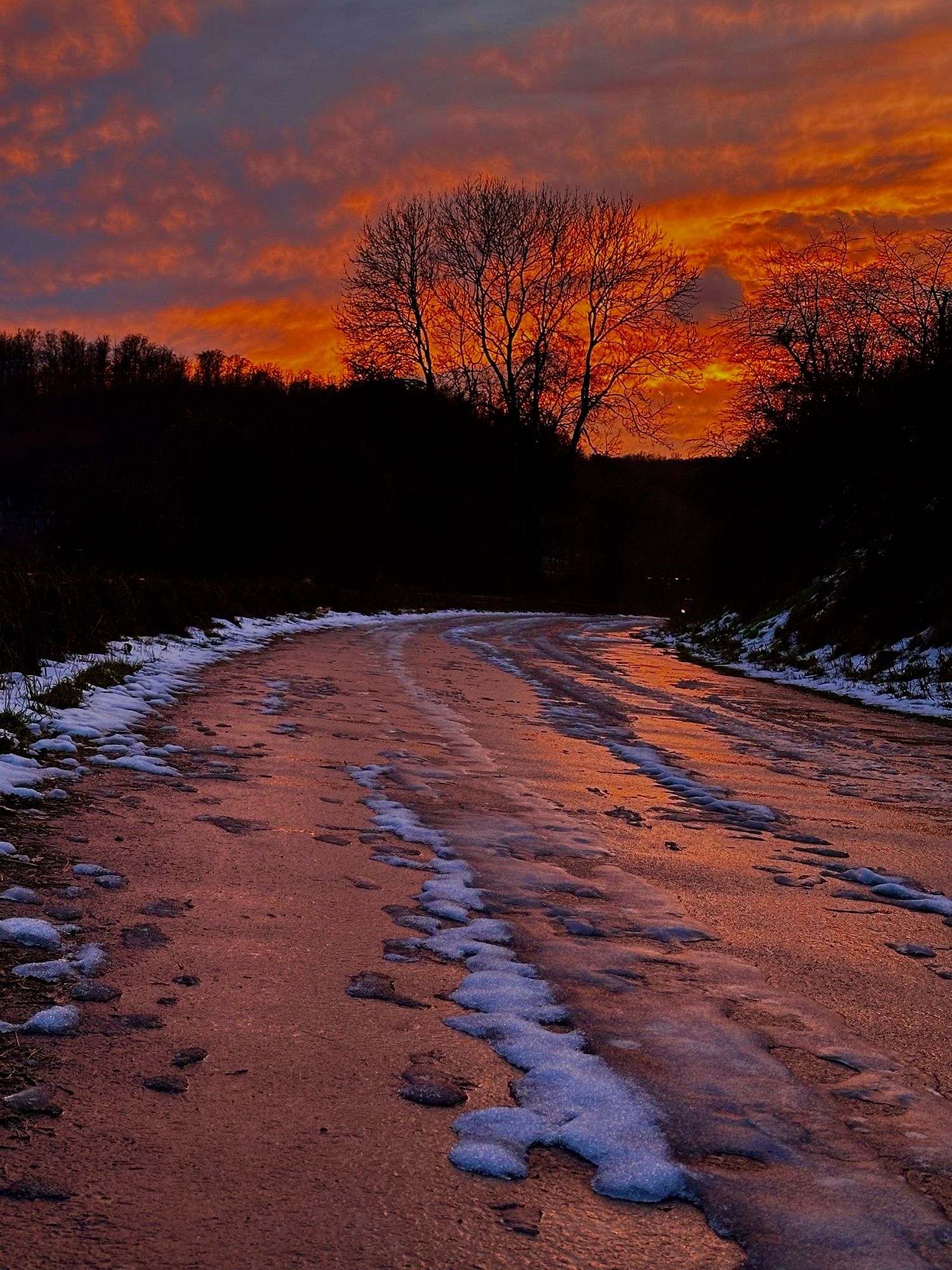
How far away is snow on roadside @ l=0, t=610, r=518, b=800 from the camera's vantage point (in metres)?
4.35

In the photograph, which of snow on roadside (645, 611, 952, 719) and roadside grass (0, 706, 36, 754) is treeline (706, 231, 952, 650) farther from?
roadside grass (0, 706, 36, 754)

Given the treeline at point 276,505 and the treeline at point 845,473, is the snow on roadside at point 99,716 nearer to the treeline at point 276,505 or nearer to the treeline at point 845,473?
the treeline at point 276,505

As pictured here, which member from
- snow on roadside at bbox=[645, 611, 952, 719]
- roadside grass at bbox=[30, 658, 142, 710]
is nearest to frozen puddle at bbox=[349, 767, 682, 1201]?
roadside grass at bbox=[30, 658, 142, 710]

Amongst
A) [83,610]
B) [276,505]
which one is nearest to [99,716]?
[83,610]

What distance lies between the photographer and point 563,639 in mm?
17828

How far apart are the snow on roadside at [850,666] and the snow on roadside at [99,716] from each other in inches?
259

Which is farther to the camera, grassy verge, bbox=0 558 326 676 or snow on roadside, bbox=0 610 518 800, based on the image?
grassy verge, bbox=0 558 326 676

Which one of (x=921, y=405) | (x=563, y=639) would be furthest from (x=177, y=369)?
(x=921, y=405)

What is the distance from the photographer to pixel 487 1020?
2254 mm

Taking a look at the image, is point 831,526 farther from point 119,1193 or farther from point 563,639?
point 119,1193

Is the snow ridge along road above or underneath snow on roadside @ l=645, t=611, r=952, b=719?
underneath

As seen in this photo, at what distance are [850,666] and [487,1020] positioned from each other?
35.1 ft

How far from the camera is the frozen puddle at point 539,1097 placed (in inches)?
65.7

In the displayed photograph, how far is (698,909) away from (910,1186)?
1.49 metres
